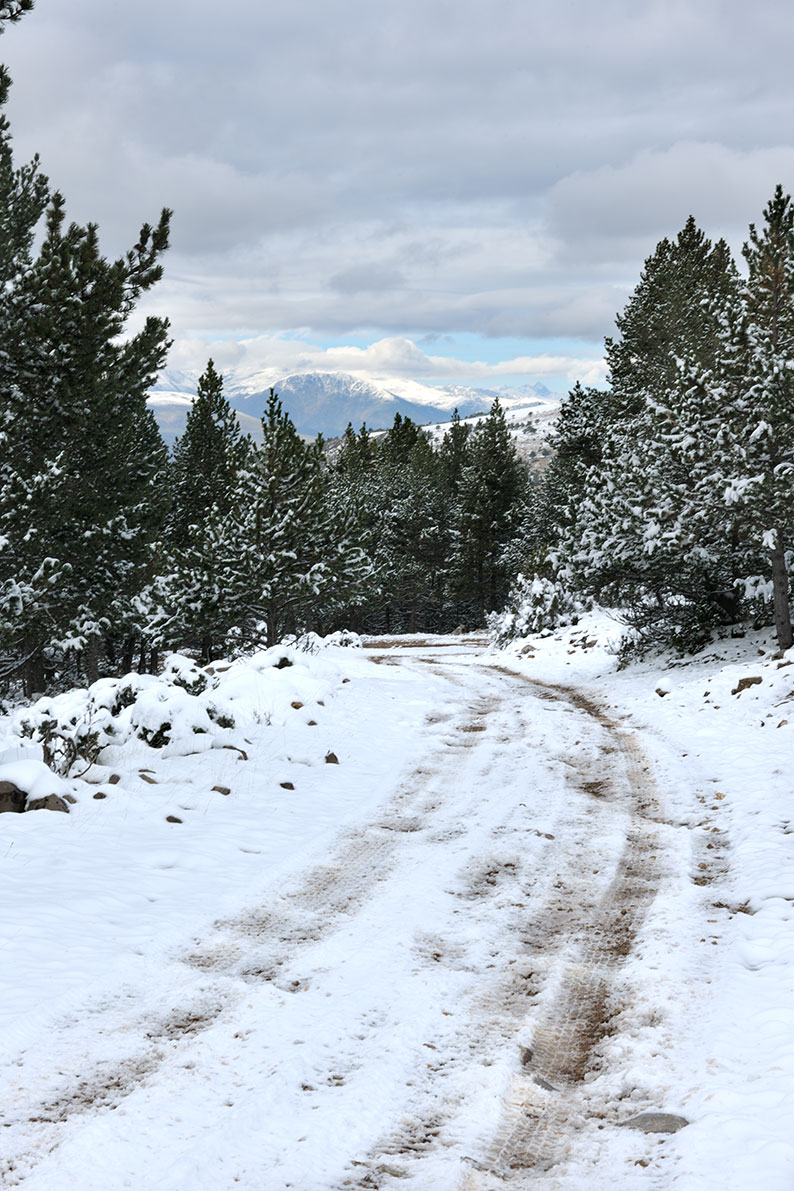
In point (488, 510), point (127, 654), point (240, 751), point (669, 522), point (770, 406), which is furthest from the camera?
point (488, 510)

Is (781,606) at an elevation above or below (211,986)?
above

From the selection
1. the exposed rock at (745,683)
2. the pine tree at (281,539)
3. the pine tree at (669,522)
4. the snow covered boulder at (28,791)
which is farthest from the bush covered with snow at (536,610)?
the snow covered boulder at (28,791)

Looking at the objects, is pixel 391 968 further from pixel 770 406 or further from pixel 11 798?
pixel 770 406

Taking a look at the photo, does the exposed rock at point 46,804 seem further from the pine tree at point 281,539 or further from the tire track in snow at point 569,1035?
the pine tree at point 281,539

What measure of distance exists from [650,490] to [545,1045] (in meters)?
14.4

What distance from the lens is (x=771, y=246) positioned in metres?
14.7

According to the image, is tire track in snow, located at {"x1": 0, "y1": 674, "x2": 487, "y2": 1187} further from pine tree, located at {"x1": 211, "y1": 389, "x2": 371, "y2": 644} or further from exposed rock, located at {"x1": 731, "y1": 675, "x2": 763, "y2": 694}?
pine tree, located at {"x1": 211, "y1": 389, "x2": 371, "y2": 644}

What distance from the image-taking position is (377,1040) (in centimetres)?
398

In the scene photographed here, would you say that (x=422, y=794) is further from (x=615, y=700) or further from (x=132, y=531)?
(x=132, y=531)

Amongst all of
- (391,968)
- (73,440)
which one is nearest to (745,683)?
(391,968)

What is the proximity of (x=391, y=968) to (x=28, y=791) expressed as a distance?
174 inches

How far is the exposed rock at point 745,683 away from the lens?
42.4 ft

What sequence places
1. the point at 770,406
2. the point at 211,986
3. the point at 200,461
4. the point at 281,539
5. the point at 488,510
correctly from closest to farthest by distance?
the point at 211,986, the point at 770,406, the point at 281,539, the point at 200,461, the point at 488,510

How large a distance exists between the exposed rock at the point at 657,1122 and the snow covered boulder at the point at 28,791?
588cm
